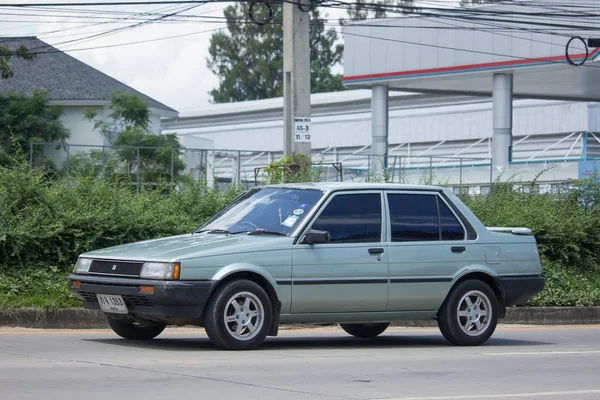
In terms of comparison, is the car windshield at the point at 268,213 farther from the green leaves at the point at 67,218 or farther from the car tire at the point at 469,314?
the green leaves at the point at 67,218

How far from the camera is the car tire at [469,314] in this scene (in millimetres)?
10938

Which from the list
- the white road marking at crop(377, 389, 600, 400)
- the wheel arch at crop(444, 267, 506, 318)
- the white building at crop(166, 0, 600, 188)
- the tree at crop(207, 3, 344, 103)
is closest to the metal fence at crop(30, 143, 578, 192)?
the white building at crop(166, 0, 600, 188)

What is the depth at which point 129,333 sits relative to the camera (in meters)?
10.6

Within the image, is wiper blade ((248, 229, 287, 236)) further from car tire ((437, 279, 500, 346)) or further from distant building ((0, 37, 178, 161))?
distant building ((0, 37, 178, 161))

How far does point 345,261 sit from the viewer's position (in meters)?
10.3

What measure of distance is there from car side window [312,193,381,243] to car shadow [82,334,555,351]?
3.93ft

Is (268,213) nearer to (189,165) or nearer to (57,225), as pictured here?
(57,225)

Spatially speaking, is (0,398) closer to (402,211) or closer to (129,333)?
(129,333)

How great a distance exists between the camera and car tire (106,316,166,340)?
34.6ft

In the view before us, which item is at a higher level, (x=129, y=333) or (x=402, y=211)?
(x=402, y=211)

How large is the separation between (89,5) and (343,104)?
32688mm

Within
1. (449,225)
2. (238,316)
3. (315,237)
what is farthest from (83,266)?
(449,225)

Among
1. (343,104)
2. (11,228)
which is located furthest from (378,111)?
(11,228)

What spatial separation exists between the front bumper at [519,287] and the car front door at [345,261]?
5.28 ft
